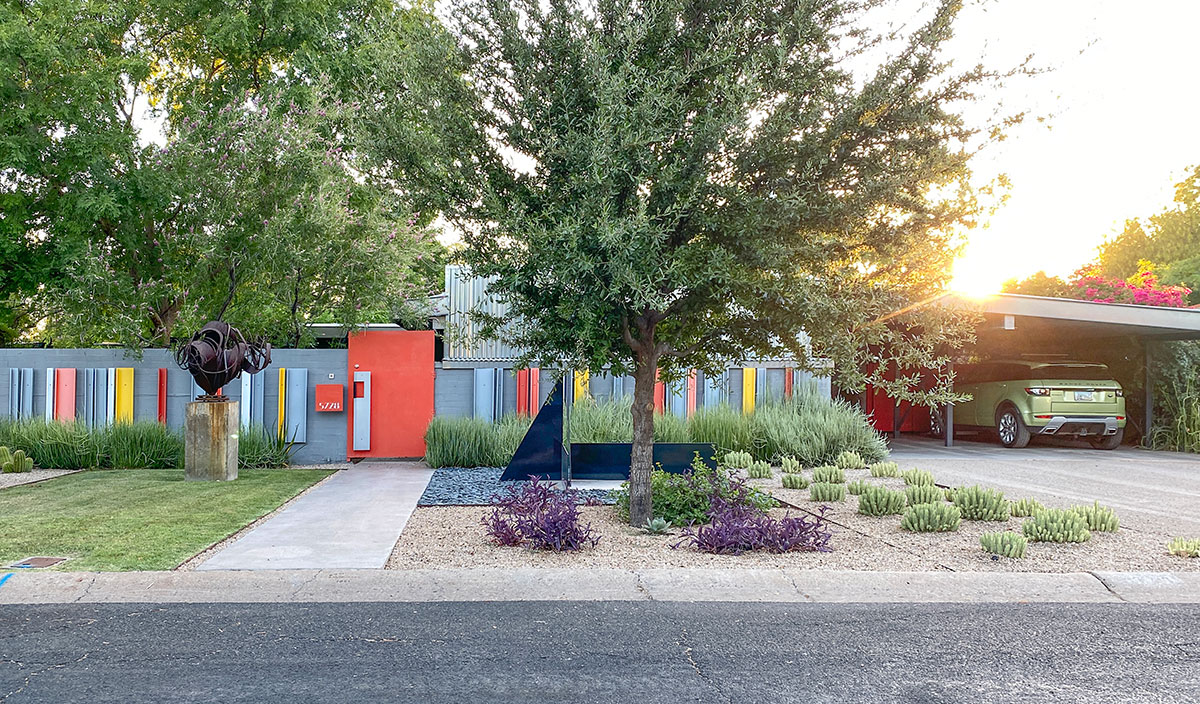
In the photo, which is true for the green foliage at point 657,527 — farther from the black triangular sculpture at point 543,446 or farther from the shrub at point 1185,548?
the shrub at point 1185,548

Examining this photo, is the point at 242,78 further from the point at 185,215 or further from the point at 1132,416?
the point at 1132,416

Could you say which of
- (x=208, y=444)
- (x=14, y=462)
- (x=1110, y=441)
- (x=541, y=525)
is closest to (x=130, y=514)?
(x=208, y=444)

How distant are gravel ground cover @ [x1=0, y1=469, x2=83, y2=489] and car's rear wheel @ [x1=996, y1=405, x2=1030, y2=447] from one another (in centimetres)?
1529

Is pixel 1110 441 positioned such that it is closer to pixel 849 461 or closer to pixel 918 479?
pixel 849 461

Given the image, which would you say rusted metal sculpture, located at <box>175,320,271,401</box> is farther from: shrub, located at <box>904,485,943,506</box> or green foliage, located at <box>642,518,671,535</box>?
shrub, located at <box>904,485,943,506</box>

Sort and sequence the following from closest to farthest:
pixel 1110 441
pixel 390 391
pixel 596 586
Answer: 1. pixel 596 586
2. pixel 390 391
3. pixel 1110 441

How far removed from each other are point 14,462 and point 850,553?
10542 mm

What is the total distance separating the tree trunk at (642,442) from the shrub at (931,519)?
7.19 ft

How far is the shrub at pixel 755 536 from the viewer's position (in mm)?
6324

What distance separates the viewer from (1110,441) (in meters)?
15.8

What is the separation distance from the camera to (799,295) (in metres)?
5.93

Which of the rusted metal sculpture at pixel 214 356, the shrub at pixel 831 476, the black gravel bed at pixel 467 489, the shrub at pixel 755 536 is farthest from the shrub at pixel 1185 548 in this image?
the rusted metal sculpture at pixel 214 356

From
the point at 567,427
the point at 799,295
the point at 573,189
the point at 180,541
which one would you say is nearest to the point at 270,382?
the point at 567,427

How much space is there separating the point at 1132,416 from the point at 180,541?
17474 millimetres
